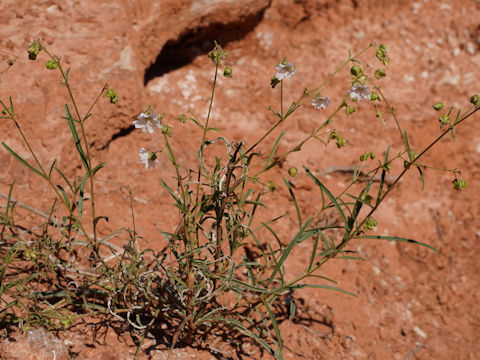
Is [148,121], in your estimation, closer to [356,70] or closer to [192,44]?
[356,70]

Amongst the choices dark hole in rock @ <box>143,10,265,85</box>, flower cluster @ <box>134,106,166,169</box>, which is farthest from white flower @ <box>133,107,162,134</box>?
dark hole in rock @ <box>143,10,265,85</box>

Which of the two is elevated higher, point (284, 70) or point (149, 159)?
point (284, 70)

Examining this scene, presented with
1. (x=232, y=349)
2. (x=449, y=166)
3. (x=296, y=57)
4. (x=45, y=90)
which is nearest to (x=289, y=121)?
(x=296, y=57)

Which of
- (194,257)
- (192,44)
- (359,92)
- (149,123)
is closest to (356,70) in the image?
(359,92)

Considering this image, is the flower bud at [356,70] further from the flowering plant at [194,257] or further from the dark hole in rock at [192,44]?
the dark hole in rock at [192,44]

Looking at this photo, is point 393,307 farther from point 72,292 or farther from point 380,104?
point 380,104

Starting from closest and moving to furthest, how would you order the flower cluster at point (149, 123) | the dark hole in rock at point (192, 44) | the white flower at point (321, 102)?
the flower cluster at point (149, 123) → the white flower at point (321, 102) → the dark hole in rock at point (192, 44)

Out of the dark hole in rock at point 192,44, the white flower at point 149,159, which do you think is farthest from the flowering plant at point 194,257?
the dark hole in rock at point 192,44
